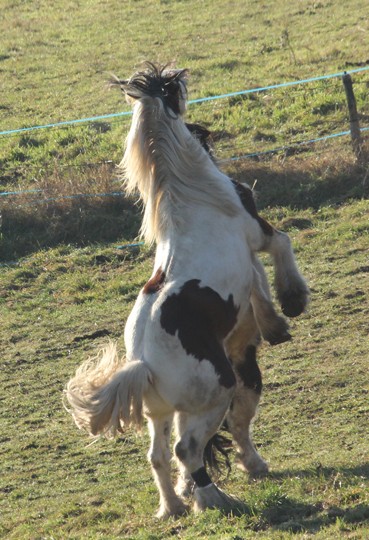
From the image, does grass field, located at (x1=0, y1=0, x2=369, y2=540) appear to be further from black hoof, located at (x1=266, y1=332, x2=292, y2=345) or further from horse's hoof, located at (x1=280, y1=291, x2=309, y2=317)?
horse's hoof, located at (x1=280, y1=291, x2=309, y2=317)

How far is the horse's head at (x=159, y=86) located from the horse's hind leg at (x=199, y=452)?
73.5 inches

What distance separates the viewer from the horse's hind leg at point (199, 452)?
5875mm

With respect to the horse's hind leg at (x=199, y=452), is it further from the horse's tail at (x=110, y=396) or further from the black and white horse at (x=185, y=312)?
the horse's tail at (x=110, y=396)

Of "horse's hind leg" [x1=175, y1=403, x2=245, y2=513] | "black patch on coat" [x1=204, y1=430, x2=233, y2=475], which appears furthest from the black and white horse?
"black patch on coat" [x1=204, y1=430, x2=233, y2=475]

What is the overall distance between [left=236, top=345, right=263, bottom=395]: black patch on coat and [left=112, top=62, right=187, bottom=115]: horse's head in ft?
5.14

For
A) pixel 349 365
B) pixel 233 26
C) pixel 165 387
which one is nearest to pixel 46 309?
pixel 349 365

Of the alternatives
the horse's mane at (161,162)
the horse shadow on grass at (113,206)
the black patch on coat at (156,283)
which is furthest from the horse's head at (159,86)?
the horse shadow on grass at (113,206)

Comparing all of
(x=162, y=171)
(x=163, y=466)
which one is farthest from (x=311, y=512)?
(x=162, y=171)

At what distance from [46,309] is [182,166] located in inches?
222

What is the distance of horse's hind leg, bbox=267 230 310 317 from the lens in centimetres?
685

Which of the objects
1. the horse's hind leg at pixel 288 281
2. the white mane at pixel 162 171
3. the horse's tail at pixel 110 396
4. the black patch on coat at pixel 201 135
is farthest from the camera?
the black patch on coat at pixel 201 135

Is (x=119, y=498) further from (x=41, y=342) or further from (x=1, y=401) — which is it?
(x=41, y=342)

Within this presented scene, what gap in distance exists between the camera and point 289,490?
6.03 meters

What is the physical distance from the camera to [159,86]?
654 cm
